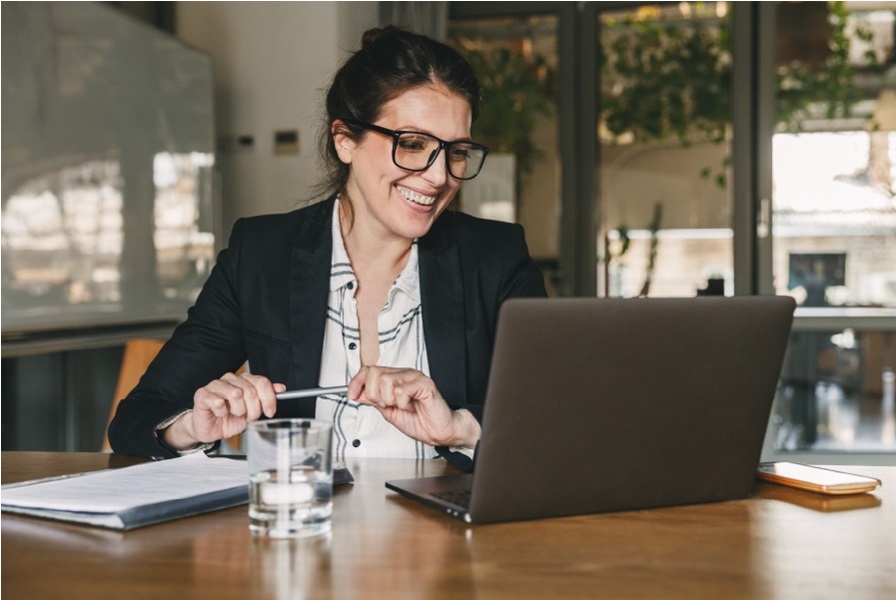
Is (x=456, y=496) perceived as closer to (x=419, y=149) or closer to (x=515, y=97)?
(x=419, y=149)

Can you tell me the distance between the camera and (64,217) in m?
2.74

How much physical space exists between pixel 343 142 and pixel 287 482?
95cm

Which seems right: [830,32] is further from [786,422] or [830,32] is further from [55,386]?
[55,386]

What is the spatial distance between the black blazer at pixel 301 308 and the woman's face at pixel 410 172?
0.26ft

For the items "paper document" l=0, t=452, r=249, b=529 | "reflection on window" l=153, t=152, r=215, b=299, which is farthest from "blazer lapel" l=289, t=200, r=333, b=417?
"reflection on window" l=153, t=152, r=215, b=299

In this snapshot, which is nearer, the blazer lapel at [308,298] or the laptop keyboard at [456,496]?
the laptop keyboard at [456,496]

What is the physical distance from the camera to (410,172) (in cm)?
163

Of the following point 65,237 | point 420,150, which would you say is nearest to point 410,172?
point 420,150

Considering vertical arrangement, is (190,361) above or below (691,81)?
below

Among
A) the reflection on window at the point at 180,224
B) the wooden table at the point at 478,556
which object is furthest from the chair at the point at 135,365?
the reflection on window at the point at 180,224

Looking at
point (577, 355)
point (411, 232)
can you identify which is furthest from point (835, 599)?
point (411, 232)

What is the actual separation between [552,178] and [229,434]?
140 inches

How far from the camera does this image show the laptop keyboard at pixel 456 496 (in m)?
1.02

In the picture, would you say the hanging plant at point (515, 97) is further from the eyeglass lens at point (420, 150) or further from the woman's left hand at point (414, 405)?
the woman's left hand at point (414, 405)
